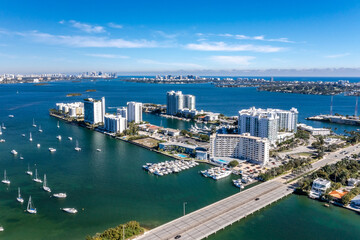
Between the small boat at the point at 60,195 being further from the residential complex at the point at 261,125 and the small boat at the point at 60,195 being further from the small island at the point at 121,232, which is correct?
the residential complex at the point at 261,125

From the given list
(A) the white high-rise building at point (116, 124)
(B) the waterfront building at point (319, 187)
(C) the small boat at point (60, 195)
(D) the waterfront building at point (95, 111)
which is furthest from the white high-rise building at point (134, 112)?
(B) the waterfront building at point (319, 187)

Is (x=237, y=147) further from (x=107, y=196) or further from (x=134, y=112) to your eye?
(x=134, y=112)

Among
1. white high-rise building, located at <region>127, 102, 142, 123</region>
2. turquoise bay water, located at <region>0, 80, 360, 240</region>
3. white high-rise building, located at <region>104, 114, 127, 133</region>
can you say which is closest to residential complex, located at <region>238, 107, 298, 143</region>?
turquoise bay water, located at <region>0, 80, 360, 240</region>

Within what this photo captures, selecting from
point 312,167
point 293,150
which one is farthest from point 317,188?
point 293,150

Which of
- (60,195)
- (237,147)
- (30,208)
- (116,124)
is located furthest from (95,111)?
(30,208)

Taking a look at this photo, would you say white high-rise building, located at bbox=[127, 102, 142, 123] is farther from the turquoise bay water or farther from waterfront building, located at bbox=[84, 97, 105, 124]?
the turquoise bay water

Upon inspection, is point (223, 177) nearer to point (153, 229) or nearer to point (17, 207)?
point (153, 229)
